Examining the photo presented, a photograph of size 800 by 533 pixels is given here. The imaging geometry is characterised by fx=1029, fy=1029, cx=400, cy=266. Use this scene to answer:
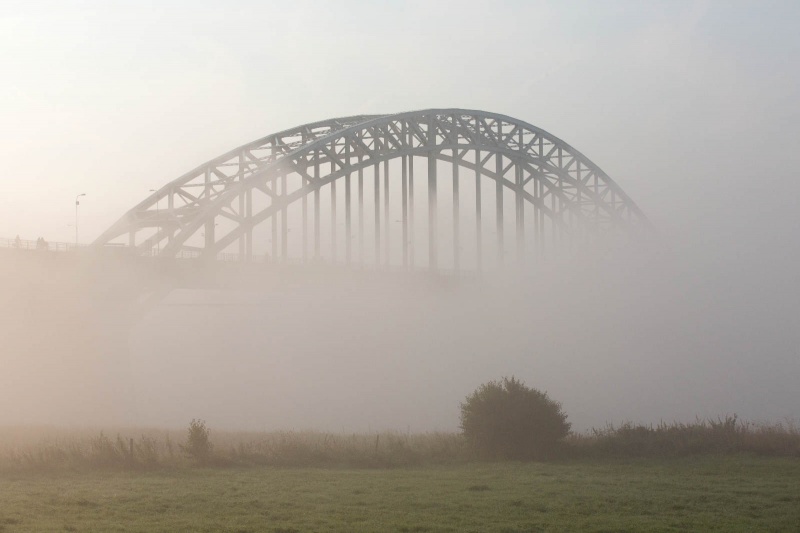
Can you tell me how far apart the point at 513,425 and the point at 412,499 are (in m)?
7.23

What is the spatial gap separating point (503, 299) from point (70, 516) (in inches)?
2531

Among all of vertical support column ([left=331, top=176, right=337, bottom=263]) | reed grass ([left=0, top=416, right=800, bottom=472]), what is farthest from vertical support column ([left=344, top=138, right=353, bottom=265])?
reed grass ([left=0, top=416, right=800, bottom=472])

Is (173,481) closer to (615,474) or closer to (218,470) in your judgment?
(218,470)

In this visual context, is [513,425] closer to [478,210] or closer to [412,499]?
Result: [412,499]

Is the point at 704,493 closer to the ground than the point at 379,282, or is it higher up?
closer to the ground

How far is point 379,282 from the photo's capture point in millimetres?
66125

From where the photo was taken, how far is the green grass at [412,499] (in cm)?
1455

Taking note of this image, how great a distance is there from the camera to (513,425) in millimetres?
23391

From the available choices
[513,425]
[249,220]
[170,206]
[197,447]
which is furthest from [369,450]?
[170,206]

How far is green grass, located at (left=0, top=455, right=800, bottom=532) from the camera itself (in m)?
14.5

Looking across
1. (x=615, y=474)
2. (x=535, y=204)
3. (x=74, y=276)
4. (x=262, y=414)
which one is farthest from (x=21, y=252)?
(x=535, y=204)

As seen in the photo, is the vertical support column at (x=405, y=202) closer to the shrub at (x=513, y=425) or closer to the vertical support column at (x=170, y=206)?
the vertical support column at (x=170, y=206)

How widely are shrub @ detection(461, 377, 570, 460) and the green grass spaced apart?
230cm

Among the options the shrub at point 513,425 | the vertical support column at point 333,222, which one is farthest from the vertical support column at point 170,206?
the shrub at point 513,425
